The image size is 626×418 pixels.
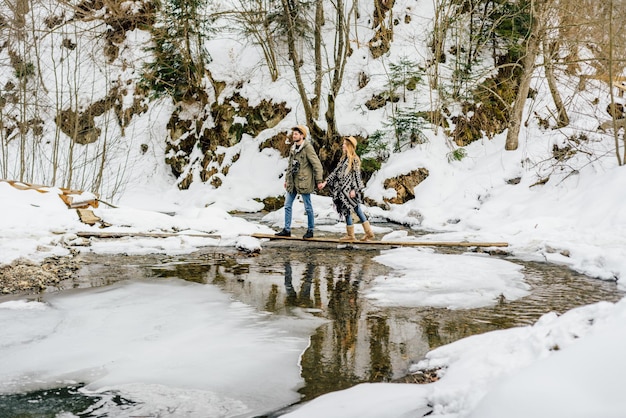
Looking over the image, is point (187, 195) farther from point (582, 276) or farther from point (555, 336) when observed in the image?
point (555, 336)

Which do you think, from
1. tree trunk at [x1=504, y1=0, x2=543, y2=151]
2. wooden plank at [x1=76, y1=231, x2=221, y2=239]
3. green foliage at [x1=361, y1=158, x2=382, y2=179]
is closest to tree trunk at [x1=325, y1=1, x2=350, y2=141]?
green foliage at [x1=361, y1=158, x2=382, y2=179]

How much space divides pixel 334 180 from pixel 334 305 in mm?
4463

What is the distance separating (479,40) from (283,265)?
15167mm

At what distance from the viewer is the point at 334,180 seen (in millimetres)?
9625

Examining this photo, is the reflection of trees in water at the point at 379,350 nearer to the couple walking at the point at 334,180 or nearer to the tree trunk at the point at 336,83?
the couple walking at the point at 334,180

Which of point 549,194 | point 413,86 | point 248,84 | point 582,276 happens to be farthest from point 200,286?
point 248,84

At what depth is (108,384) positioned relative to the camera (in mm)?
3416

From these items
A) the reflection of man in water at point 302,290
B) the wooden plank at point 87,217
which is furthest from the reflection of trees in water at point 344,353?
the wooden plank at point 87,217

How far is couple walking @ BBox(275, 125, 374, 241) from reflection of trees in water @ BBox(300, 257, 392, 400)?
3953mm

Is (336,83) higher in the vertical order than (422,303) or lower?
higher

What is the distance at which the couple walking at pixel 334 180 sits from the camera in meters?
9.49

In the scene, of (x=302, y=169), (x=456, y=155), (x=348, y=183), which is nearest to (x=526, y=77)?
(x=456, y=155)

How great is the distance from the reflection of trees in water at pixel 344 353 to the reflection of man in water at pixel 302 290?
0.29 metres

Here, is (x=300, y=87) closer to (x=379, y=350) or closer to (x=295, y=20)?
(x=295, y=20)
